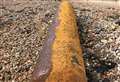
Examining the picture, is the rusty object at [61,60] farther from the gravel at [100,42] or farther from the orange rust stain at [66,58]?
the gravel at [100,42]

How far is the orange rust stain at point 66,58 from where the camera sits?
3473 mm

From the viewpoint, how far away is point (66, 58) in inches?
152

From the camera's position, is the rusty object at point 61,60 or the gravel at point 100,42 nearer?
the rusty object at point 61,60

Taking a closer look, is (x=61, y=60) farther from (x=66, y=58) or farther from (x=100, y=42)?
(x=100, y=42)

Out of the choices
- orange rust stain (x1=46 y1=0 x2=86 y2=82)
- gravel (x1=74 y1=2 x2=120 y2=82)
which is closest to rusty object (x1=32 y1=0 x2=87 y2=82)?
orange rust stain (x1=46 y1=0 x2=86 y2=82)

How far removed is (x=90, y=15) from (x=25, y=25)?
1.74 meters

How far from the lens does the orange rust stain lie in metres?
3.47

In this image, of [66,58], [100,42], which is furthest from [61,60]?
[100,42]

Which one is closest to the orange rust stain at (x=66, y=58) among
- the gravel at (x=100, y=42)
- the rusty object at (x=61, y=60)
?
the rusty object at (x=61, y=60)

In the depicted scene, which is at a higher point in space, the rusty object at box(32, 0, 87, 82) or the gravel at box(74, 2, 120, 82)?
the rusty object at box(32, 0, 87, 82)

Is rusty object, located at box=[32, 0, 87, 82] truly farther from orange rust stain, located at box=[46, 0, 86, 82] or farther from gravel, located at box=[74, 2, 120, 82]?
gravel, located at box=[74, 2, 120, 82]

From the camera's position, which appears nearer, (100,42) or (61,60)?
(61,60)

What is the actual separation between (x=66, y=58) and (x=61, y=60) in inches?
3.2

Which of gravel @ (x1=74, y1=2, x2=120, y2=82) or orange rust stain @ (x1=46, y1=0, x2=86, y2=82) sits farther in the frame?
gravel @ (x1=74, y1=2, x2=120, y2=82)
